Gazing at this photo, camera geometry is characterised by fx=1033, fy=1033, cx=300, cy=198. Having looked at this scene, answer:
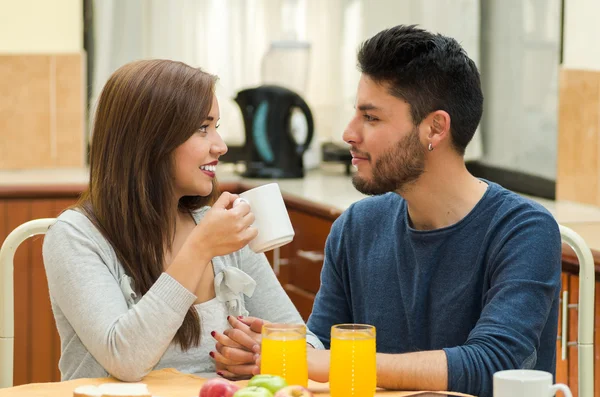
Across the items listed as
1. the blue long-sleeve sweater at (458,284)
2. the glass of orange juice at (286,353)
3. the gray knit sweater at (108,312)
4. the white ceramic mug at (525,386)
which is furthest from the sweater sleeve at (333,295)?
the white ceramic mug at (525,386)

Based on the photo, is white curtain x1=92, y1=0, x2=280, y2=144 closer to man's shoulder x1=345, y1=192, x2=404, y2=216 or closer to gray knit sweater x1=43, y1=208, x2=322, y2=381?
man's shoulder x1=345, y1=192, x2=404, y2=216

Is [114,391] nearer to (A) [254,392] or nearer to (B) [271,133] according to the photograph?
(A) [254,392]

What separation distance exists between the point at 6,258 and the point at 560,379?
1.24 m

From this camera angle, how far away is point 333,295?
1971mm

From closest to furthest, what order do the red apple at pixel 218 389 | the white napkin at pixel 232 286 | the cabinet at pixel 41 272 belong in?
1. the red apple at pixel 218 389
2. the white napkin at pixel 232 286
3. the cabinet at pixel 41 272

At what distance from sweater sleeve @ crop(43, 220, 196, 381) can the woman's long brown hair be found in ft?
0.27

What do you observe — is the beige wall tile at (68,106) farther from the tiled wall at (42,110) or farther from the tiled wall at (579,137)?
the tiled wall at (579,137)

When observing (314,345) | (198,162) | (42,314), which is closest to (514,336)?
(314,345)

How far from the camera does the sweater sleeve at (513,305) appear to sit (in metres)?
1.60

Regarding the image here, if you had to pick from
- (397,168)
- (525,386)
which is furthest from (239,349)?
(525,386)

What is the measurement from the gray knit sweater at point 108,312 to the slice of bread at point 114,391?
18 centimetres

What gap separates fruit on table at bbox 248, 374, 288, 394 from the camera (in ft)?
4.39

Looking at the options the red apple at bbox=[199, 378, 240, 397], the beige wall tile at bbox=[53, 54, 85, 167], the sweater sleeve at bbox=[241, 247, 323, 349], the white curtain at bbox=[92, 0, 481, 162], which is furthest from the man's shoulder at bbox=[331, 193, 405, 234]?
the beige wall tile at bbox=[53, 54, 85, 167]

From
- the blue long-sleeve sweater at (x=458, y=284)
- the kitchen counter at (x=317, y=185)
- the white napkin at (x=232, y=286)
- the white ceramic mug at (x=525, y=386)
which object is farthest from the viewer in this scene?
the kitchen counter at (x=317, y=185)
